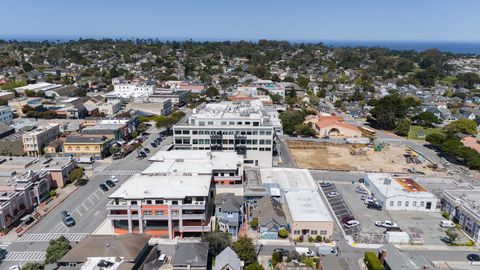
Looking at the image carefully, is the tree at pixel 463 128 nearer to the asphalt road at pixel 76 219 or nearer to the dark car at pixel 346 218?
the dark car at pixel 346 218

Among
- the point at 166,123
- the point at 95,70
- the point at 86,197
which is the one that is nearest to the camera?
the point at 86,197

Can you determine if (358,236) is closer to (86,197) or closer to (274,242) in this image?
(274,242)

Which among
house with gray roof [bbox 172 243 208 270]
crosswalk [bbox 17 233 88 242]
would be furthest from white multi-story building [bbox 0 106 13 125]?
house with gray roof [bbox 172 243 208 270]

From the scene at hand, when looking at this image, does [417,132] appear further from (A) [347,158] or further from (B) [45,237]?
(B) [45,237]

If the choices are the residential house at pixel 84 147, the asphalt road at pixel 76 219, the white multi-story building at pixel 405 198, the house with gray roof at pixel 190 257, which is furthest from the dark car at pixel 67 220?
the white multi-story building at pixel 405 198

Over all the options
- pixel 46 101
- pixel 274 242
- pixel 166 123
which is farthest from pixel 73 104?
pixel 274 242

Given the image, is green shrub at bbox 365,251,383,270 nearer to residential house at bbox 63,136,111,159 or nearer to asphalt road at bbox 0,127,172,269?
asphalt road at bbox 0,127,172,269

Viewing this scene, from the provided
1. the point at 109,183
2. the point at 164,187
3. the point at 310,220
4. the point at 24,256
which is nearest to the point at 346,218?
the point at 310,220
